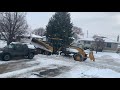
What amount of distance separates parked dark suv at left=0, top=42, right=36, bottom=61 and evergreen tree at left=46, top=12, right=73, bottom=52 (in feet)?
Result: 21.5

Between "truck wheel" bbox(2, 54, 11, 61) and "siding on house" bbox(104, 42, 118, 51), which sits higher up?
"truck wheel" bbox(2, 54, 11, 61)

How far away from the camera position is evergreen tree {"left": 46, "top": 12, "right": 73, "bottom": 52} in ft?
61.7

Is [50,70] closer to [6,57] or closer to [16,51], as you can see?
[6,57]

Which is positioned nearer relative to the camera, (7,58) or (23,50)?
(7,58)

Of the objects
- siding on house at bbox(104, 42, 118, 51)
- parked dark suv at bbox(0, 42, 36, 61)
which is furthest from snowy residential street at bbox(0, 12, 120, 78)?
siding on house at bbox(104, 42, 118, 51)

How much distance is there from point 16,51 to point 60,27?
8.66 meters

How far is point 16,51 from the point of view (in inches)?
436

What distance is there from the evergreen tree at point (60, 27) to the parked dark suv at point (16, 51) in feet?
21.5

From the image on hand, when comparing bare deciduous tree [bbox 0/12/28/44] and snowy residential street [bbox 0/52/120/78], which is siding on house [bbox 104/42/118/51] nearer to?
bare deciduous tree [bbox 0/12/28/44]
